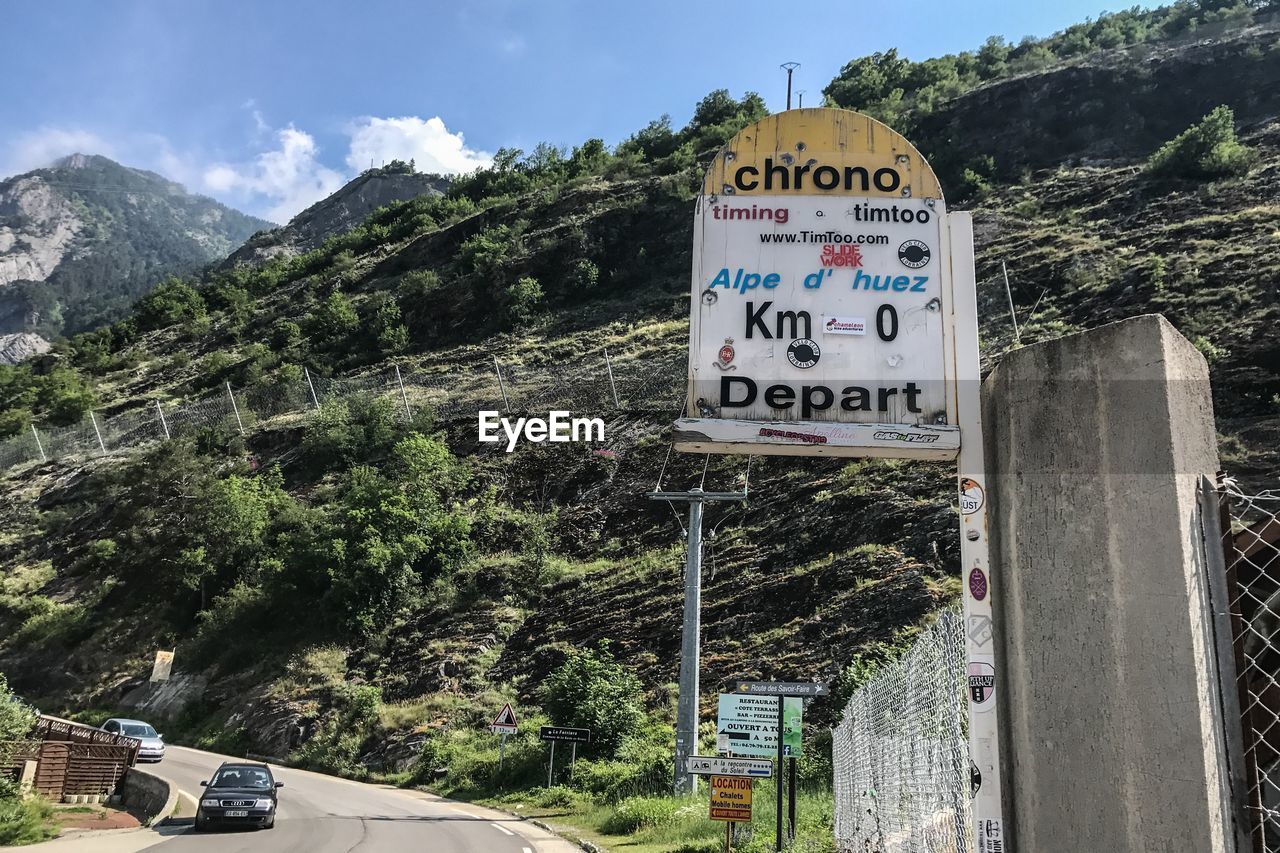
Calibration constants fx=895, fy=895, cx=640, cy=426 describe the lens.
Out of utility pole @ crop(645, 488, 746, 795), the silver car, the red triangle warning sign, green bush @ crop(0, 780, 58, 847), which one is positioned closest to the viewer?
green bush @ crop(0, 780, 58, 847)

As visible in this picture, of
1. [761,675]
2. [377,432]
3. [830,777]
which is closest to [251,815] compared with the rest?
[830,777]

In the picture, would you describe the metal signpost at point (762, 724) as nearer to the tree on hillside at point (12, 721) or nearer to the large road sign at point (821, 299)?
the large road sign at point (821, 299)

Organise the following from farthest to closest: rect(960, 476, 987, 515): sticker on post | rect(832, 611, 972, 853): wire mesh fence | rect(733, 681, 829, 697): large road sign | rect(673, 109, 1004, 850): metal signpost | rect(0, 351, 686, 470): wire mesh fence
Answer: rect(0, 351, 686, 470): wire mesh fence, rect(733, 681, 829, 697): large road sign, rect(832, 611, 972, 853): wire mesh fence, rect(673, 109, 1004, 850): metal signpost, rect(960, 476, 987, 515): sticker on post

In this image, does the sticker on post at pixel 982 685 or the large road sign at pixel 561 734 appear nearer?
the sticker on post at pixel 982 685

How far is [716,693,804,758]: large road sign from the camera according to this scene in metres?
10.2

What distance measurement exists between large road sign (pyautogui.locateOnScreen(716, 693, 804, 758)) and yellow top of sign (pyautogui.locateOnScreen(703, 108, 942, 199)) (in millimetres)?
7360

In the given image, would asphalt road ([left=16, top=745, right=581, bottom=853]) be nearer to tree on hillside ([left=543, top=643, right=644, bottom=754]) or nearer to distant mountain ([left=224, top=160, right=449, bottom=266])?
tree on hillside ([left=543, top=643, right=644, bottom=754])

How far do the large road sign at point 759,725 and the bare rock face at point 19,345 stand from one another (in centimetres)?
20712

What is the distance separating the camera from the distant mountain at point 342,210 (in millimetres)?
143125

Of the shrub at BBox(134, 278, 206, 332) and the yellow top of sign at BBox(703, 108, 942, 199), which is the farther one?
the shrub at BBox(134, 278, 206, 332)

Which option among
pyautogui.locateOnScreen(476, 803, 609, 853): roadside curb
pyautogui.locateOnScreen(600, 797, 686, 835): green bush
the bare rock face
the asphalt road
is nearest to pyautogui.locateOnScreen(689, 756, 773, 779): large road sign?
pyautogui.locateOnScreen(476, 803, 609, 853): roadside curb

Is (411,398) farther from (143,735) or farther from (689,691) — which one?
(689,691)

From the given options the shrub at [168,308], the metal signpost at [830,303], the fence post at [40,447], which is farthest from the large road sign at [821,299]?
the shrub at [168,308]

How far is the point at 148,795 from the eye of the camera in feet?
63.1
